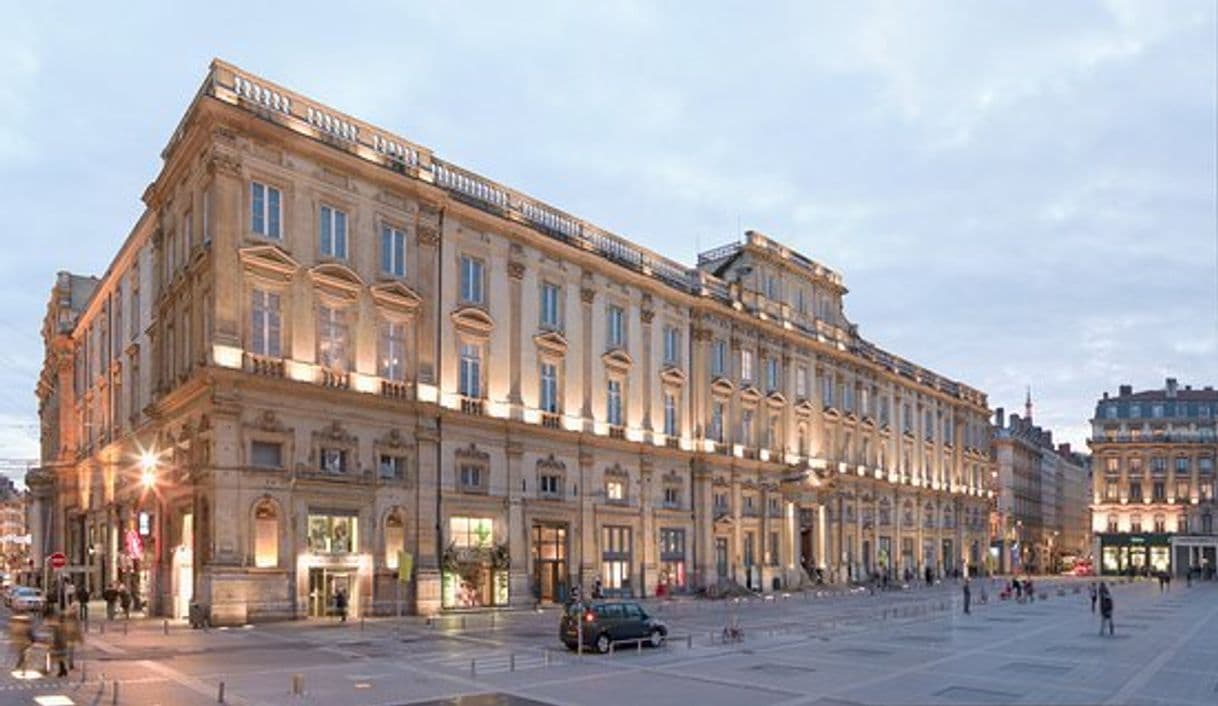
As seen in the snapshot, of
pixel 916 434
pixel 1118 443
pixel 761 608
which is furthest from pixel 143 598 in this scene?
pixel 1118 443

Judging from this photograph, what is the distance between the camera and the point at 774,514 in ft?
288

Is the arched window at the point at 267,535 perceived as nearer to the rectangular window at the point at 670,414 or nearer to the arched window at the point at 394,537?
the arched window at the point at 394,537

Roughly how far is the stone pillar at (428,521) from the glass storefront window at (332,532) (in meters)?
3.87

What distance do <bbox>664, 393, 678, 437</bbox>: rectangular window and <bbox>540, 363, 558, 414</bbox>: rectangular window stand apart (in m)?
12.3

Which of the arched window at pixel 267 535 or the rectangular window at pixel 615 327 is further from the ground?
the rectangular window at pixel 615 327

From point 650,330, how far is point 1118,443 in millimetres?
105903

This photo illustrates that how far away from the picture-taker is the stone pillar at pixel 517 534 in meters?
61.6

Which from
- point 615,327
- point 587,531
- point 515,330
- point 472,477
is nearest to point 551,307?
point 515,330

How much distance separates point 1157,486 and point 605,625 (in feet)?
454

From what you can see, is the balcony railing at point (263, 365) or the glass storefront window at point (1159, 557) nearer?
the balcony railing at point (263, 365)

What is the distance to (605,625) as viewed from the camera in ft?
125

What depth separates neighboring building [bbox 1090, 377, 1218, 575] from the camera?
490 feet

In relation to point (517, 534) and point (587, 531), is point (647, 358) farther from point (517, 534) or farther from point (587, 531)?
point (517, 534)

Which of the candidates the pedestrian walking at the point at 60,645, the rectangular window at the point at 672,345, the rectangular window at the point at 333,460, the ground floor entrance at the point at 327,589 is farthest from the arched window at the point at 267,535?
the rectangular window at the point at 672,345
